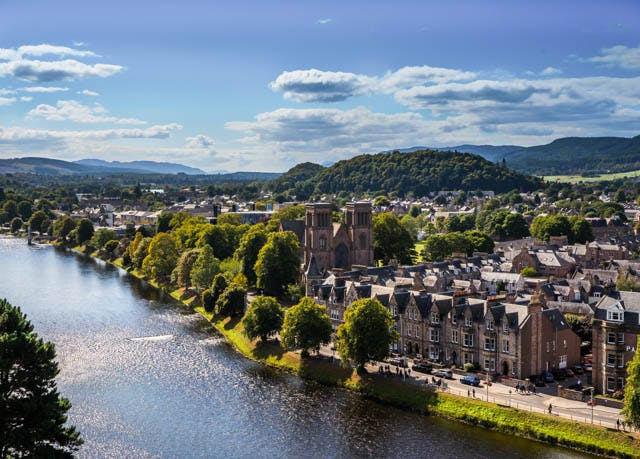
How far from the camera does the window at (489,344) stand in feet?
205

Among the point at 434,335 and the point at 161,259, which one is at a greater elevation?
the point at 161,259

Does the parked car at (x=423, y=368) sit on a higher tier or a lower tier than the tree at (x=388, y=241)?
lower

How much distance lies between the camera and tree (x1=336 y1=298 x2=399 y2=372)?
62188 millimetres

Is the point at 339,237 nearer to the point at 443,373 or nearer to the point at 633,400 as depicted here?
the point at 443,373

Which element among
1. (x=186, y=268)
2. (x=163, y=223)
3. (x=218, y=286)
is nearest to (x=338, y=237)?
(x=218, y=286)

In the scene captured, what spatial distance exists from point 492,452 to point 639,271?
197 feet

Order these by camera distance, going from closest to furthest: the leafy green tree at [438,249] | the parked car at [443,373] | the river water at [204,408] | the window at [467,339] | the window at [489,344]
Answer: the river water at [204,408] → the parked car at [443,373] → the window at [489,344] → the window at [467,339] → the leafy green tree at [438,249]

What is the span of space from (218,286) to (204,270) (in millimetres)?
9647

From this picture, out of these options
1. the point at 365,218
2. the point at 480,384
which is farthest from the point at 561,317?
the point at 365,218

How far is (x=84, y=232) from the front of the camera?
188 m

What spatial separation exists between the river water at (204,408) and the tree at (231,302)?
3.12 meters

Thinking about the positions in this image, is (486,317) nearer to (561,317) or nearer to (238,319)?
(561,317)

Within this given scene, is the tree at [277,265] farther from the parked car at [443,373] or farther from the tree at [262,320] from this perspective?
the parked car at [443,373]

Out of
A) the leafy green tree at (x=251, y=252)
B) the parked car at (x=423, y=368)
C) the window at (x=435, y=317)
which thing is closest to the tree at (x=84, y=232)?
the leafy green tree at (x=251, y=252)
